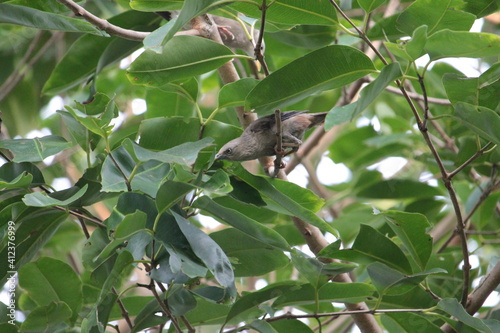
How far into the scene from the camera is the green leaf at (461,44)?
166 cm

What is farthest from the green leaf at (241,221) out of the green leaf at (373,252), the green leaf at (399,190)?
the green leaf at (399,190)

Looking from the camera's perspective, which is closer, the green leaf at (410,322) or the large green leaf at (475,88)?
the large green leaf at (475,88)

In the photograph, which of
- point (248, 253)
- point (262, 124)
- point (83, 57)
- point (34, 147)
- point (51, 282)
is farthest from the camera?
point (83, 57)

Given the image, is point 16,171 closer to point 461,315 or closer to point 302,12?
point 302,12

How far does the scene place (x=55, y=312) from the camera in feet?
6.61

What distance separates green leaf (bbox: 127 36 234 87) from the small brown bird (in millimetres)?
365

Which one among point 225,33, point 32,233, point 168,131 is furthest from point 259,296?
point 225,33

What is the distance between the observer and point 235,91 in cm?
218

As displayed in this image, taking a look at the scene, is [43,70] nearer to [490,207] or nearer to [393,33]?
[393,33]

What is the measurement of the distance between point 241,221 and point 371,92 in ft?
1.78

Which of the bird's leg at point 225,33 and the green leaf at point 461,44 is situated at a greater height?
the bird's leg at point 225,33

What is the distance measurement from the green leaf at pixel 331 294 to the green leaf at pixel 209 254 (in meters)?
0.42

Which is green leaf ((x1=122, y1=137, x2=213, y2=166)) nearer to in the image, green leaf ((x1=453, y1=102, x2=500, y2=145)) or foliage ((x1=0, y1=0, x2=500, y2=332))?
foliage ((x1=0, y1=0, x2=500, y2=332))

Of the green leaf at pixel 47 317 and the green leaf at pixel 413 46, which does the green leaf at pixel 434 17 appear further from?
the green leaf at pixel 47 317
